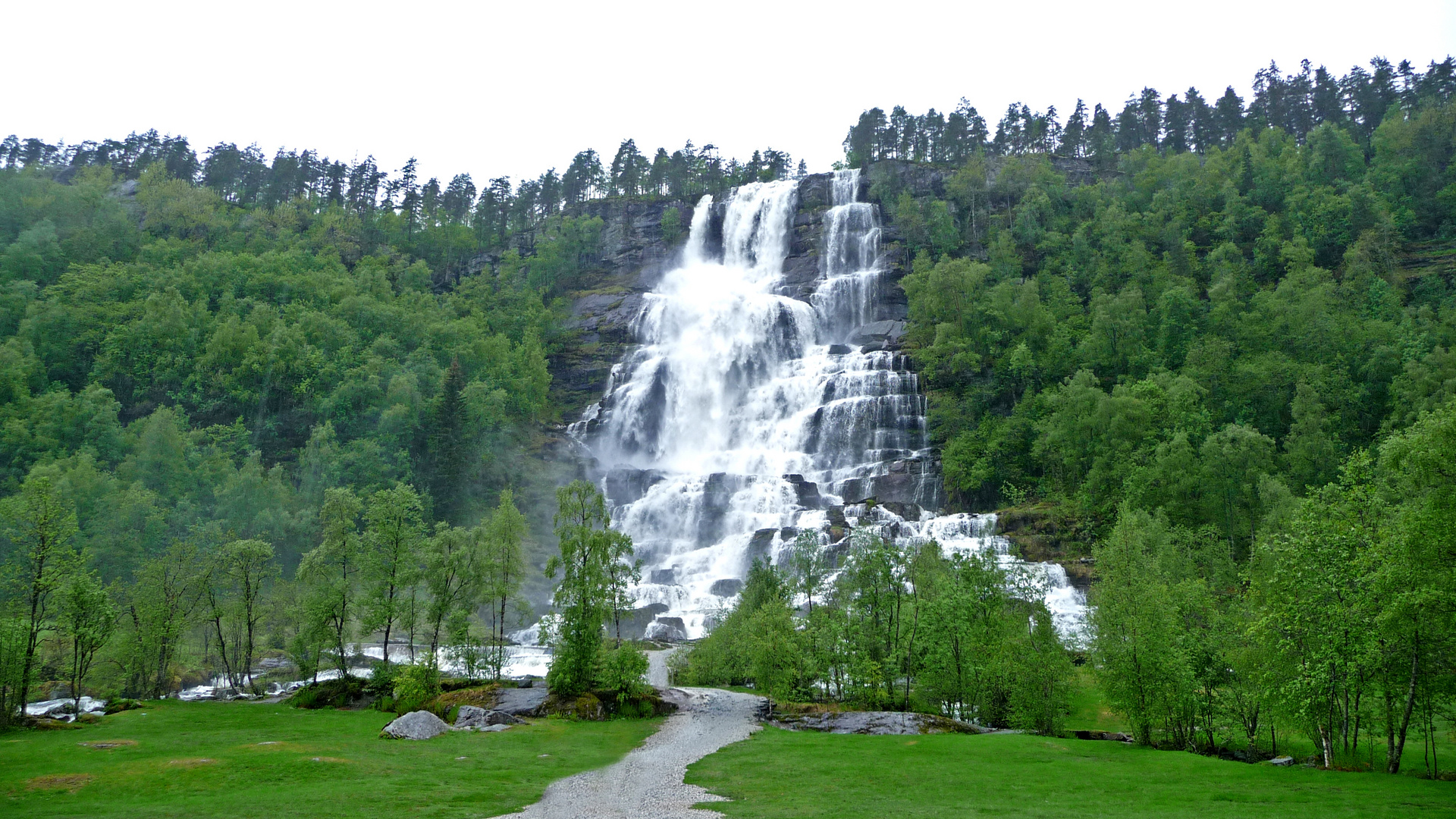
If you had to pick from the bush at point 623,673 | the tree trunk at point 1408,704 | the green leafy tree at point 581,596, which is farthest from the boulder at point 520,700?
the tree trunk at point 1408,704

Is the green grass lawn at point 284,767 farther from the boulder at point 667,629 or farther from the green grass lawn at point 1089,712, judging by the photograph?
the boulder at point 667,629

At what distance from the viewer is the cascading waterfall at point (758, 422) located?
75.8 m

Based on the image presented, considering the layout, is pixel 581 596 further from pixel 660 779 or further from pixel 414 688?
pixel 660 779

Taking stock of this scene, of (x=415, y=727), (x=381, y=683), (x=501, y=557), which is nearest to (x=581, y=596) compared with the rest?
(x=415, y=727)

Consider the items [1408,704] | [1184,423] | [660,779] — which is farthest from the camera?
[1184,423]

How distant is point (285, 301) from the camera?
11156 cm

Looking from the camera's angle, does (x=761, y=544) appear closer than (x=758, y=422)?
Yes

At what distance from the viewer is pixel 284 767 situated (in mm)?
27328

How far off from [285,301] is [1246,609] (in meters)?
115

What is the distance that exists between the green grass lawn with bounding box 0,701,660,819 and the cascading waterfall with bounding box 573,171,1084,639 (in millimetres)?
31511

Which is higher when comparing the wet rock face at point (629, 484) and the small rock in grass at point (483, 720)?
the wet rock face at point (629, 484)

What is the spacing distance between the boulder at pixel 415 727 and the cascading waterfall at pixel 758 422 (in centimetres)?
2971

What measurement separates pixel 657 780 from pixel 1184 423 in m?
66.1

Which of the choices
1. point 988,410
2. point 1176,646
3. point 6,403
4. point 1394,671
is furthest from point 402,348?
point 1394,671
